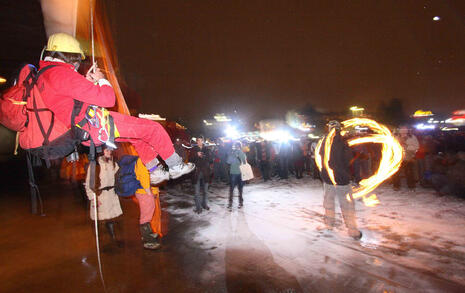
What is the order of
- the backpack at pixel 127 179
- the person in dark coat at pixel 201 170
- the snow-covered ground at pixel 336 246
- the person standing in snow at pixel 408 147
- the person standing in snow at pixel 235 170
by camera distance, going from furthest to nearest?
the person standing in snow at pixel 408 147 → the person standing in snow at pixel 235 170 → the person in dark coat at pixel 201 170 → the backpack at pixel 127 179 → the snow-covered ground at pixel 336 246

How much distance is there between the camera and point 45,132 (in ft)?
9.64

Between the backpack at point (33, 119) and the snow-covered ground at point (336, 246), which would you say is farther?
the snow-covered ground at point (336, 246)

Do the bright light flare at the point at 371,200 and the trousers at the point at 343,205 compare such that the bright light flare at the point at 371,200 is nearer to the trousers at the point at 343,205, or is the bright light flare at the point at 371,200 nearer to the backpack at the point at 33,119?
the trousers at the point at 343,205

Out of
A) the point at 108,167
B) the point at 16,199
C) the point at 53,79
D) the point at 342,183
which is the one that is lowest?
the point at 16,199

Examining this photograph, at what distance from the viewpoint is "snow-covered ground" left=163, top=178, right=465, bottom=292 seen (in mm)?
3881

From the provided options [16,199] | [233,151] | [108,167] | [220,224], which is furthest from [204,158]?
[16,199]

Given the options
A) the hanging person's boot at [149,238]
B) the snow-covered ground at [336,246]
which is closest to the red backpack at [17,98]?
the hanging person's boot at [149,238]

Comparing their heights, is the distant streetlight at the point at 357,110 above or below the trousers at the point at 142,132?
above

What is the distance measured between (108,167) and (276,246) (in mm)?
3928

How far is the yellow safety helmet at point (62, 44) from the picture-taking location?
2979 millimetres

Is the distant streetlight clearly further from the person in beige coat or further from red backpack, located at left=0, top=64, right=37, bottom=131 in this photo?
red backpack, located at left=0, top=64, right=37, bottom=131

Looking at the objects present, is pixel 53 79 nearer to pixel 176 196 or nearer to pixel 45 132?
pixel 45 132

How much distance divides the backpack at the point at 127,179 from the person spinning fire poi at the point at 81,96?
1.78 metres

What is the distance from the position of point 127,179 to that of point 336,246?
425cm
